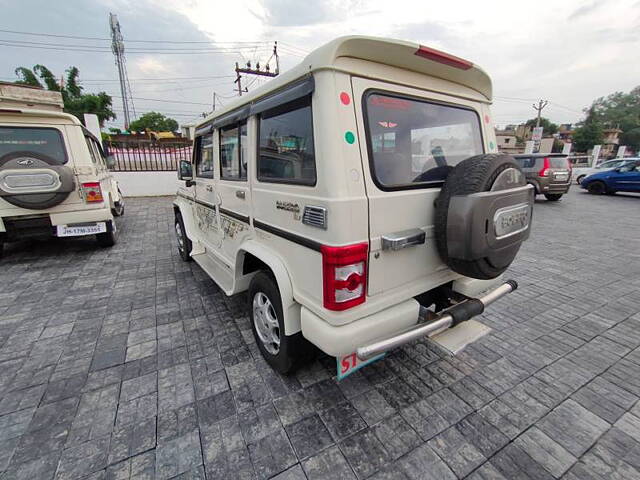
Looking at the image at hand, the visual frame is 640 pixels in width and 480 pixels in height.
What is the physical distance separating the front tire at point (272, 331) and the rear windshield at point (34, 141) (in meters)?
4.47

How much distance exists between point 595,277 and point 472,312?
3.52 meters

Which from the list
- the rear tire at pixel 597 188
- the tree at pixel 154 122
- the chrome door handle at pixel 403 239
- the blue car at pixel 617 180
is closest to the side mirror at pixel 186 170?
the chrome door handle at pixel 403 239

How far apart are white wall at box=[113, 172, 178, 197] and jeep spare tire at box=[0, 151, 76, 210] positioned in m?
7.56

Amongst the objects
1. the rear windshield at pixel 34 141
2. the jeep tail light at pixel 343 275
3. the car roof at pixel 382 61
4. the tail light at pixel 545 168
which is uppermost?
the car roof at pixel 382 61

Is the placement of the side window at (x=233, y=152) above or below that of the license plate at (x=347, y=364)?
above

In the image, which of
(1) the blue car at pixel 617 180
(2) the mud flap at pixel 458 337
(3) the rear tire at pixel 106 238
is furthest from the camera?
(1) the blue car at pixel 617 180

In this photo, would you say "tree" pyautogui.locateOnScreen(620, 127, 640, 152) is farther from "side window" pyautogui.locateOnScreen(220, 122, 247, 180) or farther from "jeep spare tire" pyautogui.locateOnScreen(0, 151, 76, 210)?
"jeep spare tire" pyautogui.locateOnScreen(0, 151, 76, 210)

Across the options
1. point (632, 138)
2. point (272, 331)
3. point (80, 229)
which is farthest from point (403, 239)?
point (632, 138)

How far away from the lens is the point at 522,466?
1.59m

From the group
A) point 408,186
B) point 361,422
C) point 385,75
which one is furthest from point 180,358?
point 385,75

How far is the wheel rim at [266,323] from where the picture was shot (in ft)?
7.33

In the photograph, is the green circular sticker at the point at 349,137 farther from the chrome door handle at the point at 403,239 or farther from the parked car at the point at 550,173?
the parked car at the point at 550,173

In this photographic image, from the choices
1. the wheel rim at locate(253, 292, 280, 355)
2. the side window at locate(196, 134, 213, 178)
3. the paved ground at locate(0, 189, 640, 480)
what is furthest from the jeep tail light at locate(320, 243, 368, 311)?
the side window at locate(196, 134, 213, 178)

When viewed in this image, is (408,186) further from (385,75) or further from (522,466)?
Answer: (522,466)
